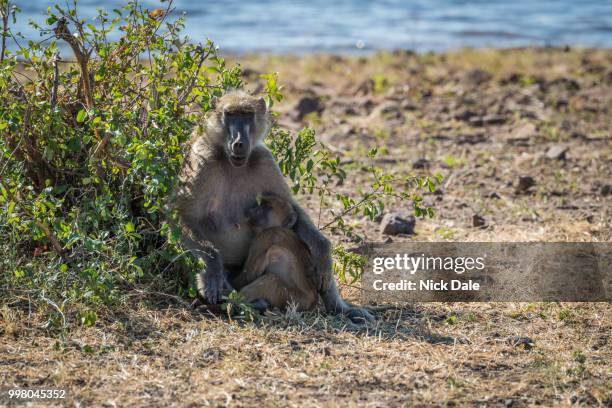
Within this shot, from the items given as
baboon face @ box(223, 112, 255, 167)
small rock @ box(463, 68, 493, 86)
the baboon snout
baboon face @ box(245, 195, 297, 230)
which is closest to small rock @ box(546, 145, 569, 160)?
small rock @ box(463, 68, 493, 86)

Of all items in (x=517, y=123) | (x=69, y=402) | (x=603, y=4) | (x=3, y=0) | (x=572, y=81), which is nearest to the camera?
(x=69, y=402)

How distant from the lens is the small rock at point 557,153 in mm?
8508

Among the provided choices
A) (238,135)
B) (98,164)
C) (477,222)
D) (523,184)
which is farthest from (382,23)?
(98,164)

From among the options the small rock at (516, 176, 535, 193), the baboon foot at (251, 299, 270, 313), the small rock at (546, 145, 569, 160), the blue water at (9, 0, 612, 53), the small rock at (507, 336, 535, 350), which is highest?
the blue water at (9, 0, 612, 53)

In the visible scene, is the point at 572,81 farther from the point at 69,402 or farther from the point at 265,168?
the point at 69,402

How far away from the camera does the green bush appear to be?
464cm

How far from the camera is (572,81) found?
448 inches

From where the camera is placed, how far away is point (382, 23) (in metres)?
20.5

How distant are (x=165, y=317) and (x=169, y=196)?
65cm

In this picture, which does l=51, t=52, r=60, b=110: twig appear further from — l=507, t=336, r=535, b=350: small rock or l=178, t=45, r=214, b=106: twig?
l=507, t=336, r=535, b=350: small rock

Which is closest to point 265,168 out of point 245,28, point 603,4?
point 245,28

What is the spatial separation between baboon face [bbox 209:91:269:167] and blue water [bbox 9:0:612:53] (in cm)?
Answer: 954

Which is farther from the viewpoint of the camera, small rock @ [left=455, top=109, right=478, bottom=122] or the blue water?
the blue water

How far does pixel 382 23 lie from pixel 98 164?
53.2 feet
